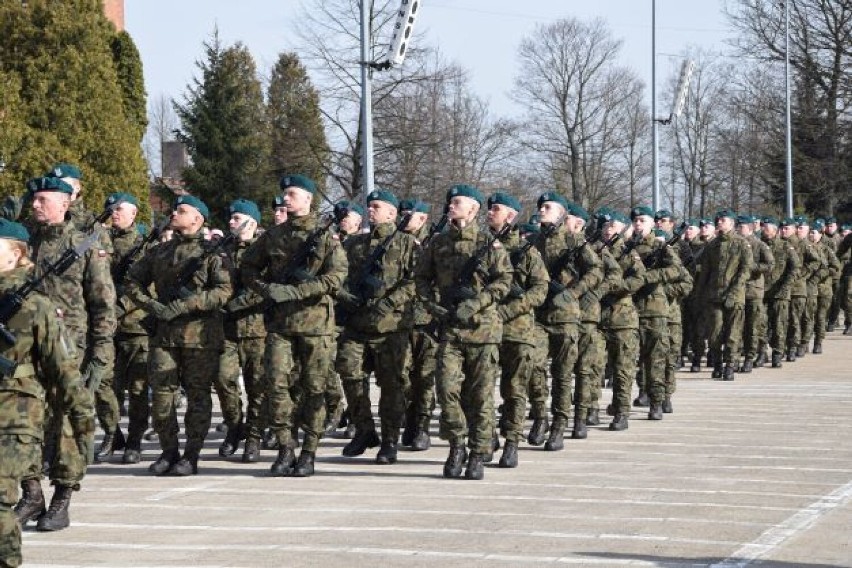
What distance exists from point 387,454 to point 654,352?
13.9ft

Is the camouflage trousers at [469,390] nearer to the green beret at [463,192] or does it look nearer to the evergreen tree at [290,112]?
the green beret at [463,192]

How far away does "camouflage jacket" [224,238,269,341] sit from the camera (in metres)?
12.8

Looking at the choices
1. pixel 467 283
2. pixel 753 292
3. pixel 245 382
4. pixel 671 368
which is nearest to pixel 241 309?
pixel 245 382

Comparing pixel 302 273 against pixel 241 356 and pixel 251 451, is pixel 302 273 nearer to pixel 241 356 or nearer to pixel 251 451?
pixel 251 451

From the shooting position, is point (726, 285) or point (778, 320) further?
point (778, 320)

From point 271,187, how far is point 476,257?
43.4 m

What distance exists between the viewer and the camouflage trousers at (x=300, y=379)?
465 inches

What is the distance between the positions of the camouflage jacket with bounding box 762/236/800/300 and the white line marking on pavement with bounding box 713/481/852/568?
12.4 m

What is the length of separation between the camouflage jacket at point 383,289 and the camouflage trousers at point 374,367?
98mm

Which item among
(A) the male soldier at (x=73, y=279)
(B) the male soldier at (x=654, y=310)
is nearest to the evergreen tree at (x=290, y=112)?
(B) the male soldier at (x=654, y=310)

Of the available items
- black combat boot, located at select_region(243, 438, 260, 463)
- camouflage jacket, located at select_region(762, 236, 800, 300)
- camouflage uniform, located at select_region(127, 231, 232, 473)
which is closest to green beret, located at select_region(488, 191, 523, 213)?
camouflage uniform, located at select_region(127, 231, 232, 473)

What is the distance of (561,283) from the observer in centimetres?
1443

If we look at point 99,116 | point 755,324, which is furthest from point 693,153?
point 755,324

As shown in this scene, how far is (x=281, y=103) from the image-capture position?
2359 inches
